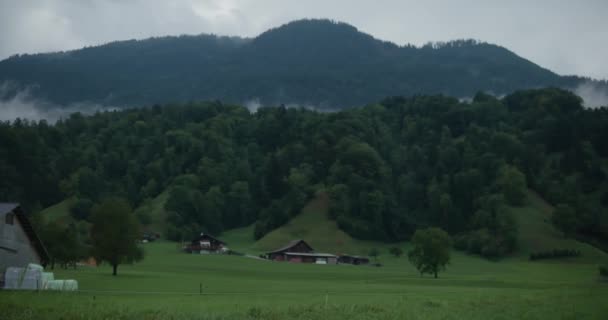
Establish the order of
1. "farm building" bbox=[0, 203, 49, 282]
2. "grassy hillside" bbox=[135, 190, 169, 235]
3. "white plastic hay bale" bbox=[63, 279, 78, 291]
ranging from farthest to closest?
"grassy hillside" bbox=[135, 190, 169, 235], "farm building" bbox=[0, 203, 49, 282], "white plastic hay bale" bbox=[63, 279, 78, 291]

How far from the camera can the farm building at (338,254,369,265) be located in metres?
142

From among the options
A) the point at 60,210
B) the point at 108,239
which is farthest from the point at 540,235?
the point at 60,210

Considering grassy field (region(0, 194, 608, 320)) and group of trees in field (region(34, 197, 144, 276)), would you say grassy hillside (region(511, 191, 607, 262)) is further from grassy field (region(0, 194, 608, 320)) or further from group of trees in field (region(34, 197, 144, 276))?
group of trees in field (region(34, 197, 144, 276))

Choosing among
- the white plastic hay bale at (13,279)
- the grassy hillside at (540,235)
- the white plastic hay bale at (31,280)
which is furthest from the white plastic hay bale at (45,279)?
the grassy hillside at (540,235)

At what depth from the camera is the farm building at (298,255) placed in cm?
14262

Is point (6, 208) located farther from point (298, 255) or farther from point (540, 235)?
point (540, 235)

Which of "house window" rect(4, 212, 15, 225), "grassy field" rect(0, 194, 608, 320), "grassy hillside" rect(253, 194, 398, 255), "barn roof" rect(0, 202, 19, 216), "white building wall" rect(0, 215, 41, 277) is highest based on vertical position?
"grassy hillside" rect(253, 194, 398, 255)

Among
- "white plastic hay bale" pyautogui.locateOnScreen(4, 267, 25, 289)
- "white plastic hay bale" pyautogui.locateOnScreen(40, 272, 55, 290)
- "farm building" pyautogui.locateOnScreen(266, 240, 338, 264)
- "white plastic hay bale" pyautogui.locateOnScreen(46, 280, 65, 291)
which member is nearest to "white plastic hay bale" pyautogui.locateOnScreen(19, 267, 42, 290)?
"white plastic hay bale" pyautogui.locateOnScreen(40, 272, 55, 290)

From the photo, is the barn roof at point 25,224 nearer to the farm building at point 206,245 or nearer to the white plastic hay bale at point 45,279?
the white plastic hay bale at point 45,279

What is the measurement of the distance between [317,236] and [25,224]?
354ft

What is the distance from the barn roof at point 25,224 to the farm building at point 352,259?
88.4 m

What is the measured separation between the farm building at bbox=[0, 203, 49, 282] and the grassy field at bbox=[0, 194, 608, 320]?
202 inches

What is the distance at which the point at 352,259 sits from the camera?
473 feet

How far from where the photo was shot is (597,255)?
12975 cm
